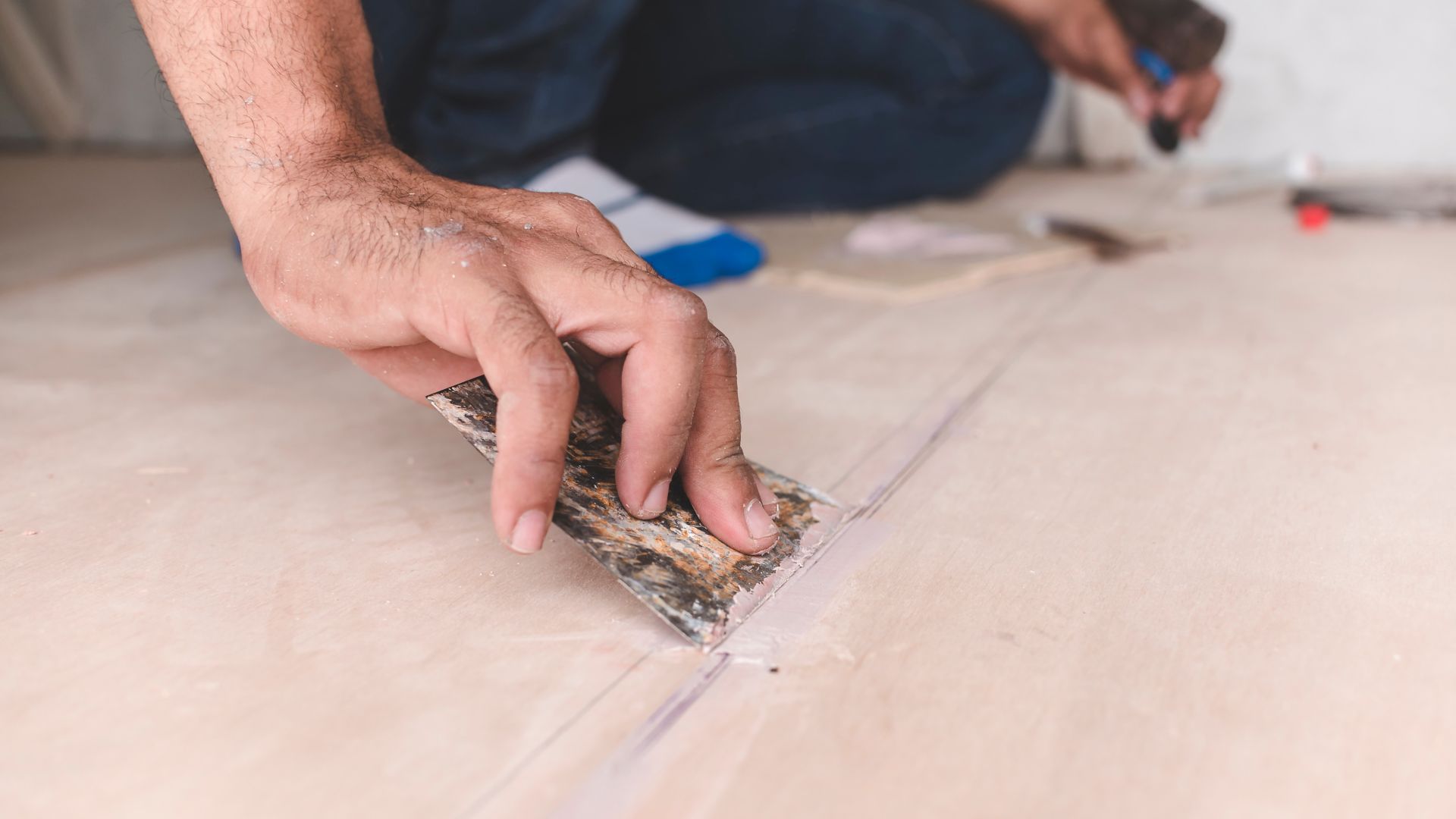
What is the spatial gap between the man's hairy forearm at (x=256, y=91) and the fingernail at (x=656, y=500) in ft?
1.25

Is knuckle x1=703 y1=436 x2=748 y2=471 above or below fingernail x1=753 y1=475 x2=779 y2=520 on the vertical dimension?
above

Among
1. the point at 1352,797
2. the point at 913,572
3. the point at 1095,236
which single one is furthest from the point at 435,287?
the point at 1095,236

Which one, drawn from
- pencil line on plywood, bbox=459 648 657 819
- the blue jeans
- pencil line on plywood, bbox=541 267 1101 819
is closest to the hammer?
the blue jeans

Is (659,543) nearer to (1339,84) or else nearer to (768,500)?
(768,500)

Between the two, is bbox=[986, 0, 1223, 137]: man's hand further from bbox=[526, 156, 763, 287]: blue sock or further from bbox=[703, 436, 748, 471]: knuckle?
bbox=[703, 436, 748, 471]: knuckle

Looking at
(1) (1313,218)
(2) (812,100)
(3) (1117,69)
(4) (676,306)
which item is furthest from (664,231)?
(1) (1313,218)

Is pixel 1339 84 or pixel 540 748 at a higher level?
pixel 540 748

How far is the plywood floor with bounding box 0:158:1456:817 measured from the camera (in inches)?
23.7

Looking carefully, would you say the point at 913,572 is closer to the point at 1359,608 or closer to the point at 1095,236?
the point at 1359,608

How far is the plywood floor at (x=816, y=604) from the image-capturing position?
1.97 ft

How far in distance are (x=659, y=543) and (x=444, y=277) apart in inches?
10.0

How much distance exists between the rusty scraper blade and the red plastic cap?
1790mm

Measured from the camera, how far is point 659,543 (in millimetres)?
786

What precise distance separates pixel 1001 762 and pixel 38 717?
0.61 metres
